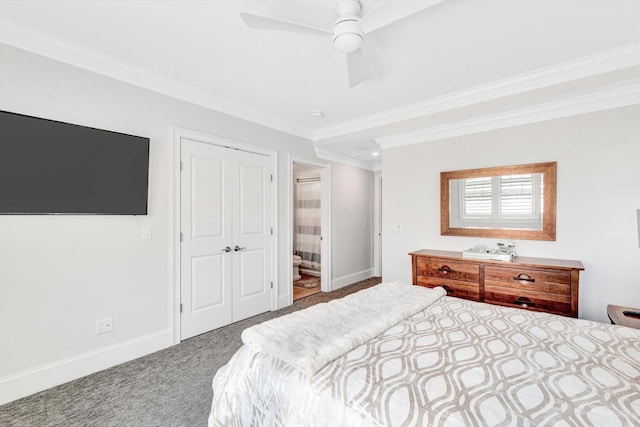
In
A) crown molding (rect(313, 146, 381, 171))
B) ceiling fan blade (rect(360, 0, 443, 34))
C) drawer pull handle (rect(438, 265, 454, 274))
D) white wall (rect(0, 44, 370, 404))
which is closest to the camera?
ceiling fan blade (rect(360, 0, 443, 34))

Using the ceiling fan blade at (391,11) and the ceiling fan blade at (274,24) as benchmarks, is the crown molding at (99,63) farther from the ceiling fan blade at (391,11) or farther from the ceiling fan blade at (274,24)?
the ceiling fan blade at (391,11)

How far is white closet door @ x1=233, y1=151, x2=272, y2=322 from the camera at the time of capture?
3383 millimetres

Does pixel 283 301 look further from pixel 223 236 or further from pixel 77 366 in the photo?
pixel 77 366

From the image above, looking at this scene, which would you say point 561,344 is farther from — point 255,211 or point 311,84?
point 255,211

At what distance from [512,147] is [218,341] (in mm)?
3764

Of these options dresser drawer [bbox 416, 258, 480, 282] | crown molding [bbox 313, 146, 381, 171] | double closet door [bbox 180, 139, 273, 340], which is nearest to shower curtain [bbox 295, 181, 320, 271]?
crown molding [bbox 313, 146, 381, 171]

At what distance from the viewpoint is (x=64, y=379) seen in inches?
85.0

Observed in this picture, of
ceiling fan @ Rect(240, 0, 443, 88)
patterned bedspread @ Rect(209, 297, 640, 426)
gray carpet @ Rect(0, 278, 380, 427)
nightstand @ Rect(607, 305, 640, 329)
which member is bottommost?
gray carpet @ Rect(0, 278, 380, 427)

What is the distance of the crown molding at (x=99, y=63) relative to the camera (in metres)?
1.96

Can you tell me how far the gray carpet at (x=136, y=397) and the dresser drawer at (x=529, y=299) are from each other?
2609 millimetres

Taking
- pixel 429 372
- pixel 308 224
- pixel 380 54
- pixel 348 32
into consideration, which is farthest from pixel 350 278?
pixel 348 32

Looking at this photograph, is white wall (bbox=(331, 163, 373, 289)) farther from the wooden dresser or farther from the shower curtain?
the wooden dresser

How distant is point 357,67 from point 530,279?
96.3 inches

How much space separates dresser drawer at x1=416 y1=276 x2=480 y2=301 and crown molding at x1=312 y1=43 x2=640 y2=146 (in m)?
1.83
